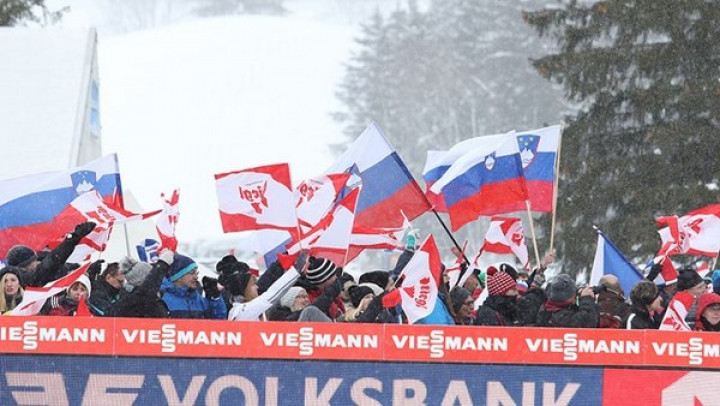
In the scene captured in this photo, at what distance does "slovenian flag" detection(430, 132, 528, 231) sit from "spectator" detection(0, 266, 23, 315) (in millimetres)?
4407

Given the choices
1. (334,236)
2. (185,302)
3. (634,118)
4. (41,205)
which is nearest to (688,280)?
(334,236)

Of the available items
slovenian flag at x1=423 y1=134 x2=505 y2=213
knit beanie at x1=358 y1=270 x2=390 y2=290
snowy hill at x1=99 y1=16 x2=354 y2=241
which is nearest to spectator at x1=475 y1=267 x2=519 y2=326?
knit beanie at x1=358 y1=270 x2=390 y2=290

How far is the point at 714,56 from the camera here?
22703 millimetres

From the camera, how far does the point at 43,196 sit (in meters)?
13.6

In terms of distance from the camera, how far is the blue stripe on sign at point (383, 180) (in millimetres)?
12953

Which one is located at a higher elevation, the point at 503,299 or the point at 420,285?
the point at 503,299

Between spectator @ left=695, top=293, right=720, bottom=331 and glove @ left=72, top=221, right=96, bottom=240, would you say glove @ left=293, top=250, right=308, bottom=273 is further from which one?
spectator @ left=695, top=293, right=720, bottom=331

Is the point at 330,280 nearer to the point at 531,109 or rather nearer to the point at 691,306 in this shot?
the point at 691,306

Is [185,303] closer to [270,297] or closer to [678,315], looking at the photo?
[270,297]

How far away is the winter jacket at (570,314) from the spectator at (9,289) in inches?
127

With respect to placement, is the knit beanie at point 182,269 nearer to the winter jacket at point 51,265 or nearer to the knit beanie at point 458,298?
the winter jacket at point 51,265

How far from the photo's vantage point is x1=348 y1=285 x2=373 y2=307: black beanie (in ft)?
35.0

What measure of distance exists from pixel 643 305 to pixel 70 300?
3556 mm

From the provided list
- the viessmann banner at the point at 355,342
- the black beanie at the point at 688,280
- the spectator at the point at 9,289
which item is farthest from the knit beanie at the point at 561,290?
the spectator at the point at 9,289
